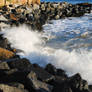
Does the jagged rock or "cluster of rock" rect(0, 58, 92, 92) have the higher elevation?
the jagged rock

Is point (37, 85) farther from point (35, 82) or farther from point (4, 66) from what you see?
point (4, 66)

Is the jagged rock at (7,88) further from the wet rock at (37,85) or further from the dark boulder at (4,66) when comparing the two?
the dark boulder at (4,66)

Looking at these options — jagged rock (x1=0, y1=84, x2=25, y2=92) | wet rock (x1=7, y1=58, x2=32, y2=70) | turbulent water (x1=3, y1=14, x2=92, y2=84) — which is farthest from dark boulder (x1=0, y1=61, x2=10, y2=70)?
turbulent water (x1=3, y1=14, x2=92, y2=84)

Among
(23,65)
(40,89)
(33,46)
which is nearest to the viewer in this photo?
(40,89)

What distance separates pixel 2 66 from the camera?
144 inches

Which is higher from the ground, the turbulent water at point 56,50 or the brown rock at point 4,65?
the brown rock at point 4,65

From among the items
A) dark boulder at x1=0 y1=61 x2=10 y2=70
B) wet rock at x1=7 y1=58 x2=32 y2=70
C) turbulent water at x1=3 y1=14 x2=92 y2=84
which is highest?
dark boulder at x1=0 y1=61 x2=10 y2=70

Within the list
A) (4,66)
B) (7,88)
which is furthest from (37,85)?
(4,66)

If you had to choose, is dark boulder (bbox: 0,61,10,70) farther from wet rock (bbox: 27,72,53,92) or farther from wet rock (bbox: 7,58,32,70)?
wet rock (bbox: 27,72,53,92)

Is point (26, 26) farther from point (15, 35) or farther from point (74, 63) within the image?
point (74, 63)

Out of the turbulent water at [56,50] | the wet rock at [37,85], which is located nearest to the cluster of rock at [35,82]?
the wet rock at [37,85]

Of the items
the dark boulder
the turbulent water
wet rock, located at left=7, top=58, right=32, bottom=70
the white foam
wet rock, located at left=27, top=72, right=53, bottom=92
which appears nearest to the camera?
wet rock, located at left=27, top=72, right=53, bottom=92

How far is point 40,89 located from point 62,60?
6.60 feet

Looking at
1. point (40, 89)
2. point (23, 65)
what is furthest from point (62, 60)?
point (40, 89)
